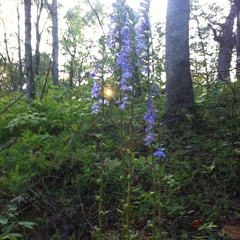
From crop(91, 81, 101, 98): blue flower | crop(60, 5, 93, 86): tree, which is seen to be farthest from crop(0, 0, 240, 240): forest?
crop(60, 5, 93, 86): tree

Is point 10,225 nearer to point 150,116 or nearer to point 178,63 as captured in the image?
point 150,116

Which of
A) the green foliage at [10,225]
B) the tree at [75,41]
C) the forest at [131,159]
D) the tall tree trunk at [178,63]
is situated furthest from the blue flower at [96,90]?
the tree at [75,41]

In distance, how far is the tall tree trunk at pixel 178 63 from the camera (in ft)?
14.5

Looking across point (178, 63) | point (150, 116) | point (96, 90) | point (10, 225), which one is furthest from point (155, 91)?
point (178, 63)

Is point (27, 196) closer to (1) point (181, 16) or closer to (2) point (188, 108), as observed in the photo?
(2) point (188, 108)

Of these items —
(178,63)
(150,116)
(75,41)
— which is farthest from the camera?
(75,41)

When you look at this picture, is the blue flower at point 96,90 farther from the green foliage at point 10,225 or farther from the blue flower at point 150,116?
the green foliage at point 10,225

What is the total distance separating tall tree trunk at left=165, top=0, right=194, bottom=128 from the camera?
14.5ft

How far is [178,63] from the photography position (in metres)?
4.45

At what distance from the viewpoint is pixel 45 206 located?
3.07 m

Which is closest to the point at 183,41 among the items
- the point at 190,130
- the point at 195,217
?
the point at 190,130

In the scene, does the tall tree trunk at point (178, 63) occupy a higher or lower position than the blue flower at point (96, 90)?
higher

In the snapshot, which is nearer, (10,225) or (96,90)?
(96,90)

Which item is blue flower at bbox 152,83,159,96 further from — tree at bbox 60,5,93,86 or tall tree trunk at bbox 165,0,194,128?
tree at bbox 60,5,93,86
